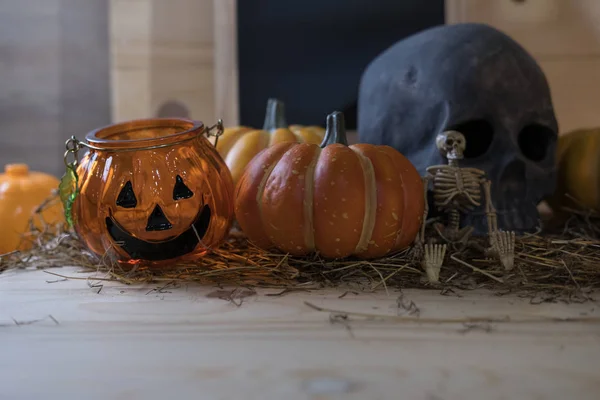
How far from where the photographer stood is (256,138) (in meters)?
0.96

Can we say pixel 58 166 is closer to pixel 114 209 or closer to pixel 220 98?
pixel 220 98

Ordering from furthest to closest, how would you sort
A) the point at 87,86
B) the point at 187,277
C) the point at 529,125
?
the point at 87,86, the point at 529,125, the point at 187,277

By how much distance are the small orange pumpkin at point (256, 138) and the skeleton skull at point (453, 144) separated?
245 mm

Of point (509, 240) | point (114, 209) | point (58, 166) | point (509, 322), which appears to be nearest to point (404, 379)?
point (509, 322)

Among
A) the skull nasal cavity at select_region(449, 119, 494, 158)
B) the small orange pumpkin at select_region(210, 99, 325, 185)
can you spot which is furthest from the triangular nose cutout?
the skull nasal cavity at select_region(449, 119, 494, 158)

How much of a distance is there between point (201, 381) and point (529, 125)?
0.67 meters

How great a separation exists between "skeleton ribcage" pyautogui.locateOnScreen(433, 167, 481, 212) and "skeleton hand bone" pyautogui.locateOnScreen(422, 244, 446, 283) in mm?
119

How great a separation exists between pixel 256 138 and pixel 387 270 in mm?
400

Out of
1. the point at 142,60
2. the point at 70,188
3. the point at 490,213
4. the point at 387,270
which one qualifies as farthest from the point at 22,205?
the point at 490,213

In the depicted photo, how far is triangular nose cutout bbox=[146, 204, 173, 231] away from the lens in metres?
0.69

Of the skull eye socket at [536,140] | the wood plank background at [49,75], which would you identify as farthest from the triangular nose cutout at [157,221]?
the wood plank background at [49,75]

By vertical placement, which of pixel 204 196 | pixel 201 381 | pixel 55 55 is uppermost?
pixel 55 55

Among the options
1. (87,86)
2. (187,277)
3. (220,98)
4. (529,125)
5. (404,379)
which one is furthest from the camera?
(87,86)

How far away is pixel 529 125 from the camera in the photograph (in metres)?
0.86
